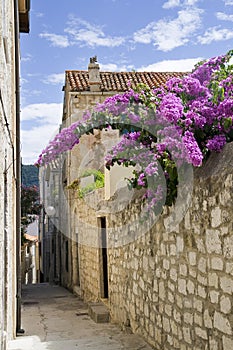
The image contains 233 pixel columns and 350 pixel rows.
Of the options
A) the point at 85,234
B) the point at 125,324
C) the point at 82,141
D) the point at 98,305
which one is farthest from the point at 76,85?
the point at 125,324

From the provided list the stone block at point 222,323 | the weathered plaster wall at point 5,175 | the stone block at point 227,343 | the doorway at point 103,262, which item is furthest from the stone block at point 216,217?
the doorway at point 103,262

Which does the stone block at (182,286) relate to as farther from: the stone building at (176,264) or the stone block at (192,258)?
the stone block at (192,258)

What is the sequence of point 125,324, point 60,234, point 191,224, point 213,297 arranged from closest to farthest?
1. point 213,297
2. point 191,224
3. point 125,324
4. point 60,234

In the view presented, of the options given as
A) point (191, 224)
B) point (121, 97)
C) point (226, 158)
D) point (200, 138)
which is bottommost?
point (191, 224)

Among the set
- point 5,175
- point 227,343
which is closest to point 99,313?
point 5,175

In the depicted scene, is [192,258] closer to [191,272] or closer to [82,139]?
[191,272]

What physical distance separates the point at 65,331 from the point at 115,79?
10858 millimetres

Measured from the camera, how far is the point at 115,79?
16906mm

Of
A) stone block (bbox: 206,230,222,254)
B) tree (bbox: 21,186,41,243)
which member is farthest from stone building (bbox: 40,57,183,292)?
stone block (bbox: 206,230,222,254)

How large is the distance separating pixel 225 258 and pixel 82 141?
12.1 m

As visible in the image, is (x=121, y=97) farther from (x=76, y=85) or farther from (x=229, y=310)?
(x=76, y=85)

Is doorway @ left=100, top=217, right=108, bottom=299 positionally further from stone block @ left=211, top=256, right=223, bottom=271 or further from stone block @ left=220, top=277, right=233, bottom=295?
stone block @ left=220, top=277, right=233, bottom=295

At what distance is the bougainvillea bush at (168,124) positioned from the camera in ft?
14.3

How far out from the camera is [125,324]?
7.34 metres
